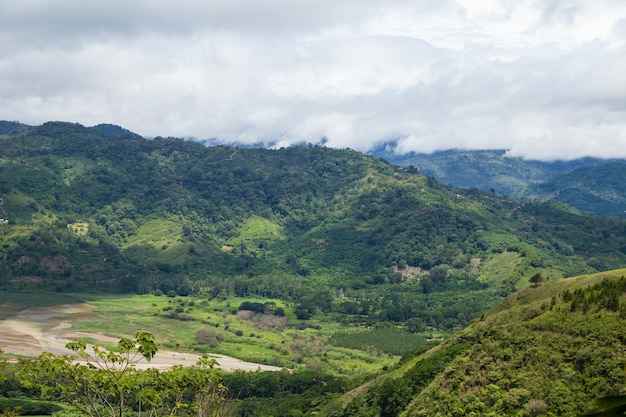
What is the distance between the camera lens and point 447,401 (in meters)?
49.5

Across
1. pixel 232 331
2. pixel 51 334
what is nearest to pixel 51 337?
pixel 51 334

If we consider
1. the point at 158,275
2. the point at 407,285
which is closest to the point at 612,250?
the point at 407,285

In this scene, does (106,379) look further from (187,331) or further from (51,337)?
(187,331)

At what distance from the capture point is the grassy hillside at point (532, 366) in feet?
141

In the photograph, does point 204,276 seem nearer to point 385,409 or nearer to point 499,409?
point 385,409

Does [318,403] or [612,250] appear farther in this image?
[612,250]

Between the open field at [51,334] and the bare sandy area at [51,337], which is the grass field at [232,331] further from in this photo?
the bare sandy area at [51,337]

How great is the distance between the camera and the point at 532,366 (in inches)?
1871

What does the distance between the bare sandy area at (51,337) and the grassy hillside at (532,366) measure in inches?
2084

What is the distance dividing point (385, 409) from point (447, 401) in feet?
39.4

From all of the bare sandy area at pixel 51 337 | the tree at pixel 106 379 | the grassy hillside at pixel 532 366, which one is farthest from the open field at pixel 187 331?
the tree at pixel 106 379

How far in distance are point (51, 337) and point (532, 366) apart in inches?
3928

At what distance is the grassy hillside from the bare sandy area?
52.9 m

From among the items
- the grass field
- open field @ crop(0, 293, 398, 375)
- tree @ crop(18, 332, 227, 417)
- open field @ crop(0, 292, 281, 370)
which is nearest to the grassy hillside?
tree @ crop(18, 332, 227, 417)
